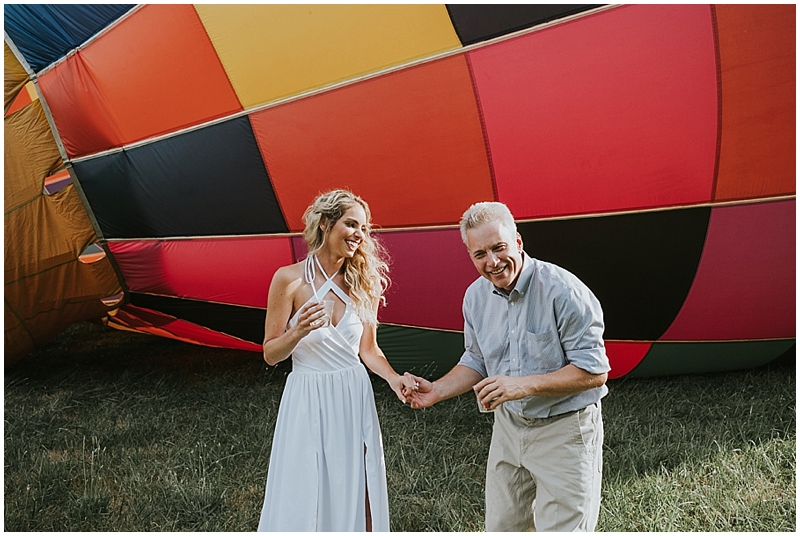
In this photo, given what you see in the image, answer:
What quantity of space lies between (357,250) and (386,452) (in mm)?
1182

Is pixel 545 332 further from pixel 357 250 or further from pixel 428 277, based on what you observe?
pixel 428 277

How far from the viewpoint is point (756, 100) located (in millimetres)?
2846

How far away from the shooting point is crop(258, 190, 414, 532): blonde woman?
86.1 inches

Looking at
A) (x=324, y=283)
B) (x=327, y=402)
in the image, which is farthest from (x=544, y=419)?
(x=324, y=283)

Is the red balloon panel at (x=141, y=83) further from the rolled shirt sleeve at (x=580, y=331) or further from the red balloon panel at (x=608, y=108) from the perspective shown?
the rolled shirt sleeve at (x=580, y=331)

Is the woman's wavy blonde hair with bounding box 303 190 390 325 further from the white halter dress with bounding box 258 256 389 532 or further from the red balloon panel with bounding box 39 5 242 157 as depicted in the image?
the red balloon panel with bounding box 39 5 242 157

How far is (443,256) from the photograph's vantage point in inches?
124

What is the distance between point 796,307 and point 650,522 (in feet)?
4.54

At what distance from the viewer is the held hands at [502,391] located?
1.78 m

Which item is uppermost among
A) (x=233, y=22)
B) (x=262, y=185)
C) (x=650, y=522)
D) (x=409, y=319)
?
(x=233, y=22)

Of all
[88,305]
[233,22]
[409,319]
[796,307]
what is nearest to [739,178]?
[796,307]

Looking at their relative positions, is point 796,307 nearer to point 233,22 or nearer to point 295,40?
point 295,40

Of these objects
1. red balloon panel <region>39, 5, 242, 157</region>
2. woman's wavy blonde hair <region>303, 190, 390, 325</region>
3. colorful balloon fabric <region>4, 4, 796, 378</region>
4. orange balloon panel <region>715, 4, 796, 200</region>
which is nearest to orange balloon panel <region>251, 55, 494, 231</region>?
colorful balloon fabric <region>4, 4, 796, 378</region>

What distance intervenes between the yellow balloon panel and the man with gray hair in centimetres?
120
